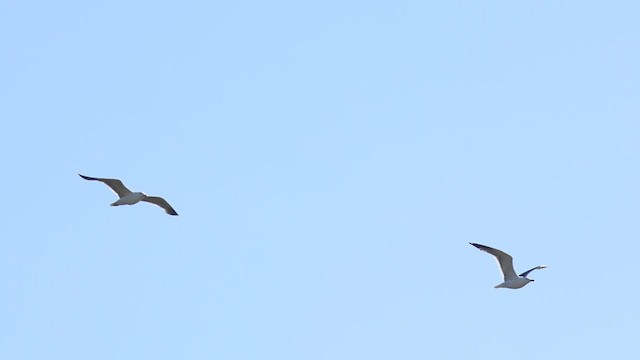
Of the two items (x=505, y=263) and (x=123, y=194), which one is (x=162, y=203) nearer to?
(x=123, y=194)

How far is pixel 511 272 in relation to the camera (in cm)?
9006

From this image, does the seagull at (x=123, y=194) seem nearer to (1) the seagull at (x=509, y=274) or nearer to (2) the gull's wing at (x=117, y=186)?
(2) the gull's wing at (x=117, y=186)

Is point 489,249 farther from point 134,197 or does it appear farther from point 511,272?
point 134,197

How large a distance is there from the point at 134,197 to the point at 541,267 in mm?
19335

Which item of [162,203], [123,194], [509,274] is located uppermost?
[162,203]

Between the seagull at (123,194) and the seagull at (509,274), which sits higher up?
the seagull at (123,194)

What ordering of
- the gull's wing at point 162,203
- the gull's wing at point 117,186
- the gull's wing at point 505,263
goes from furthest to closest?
the gull's wing at point 162,203 → the gull's wing at point 117,186 → the gull's wing at point 505,263

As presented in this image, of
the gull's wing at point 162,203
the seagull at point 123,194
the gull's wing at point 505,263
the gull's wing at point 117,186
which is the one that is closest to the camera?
the gull's wing at point 505,263

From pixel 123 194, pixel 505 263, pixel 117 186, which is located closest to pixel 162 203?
pixel 123 194

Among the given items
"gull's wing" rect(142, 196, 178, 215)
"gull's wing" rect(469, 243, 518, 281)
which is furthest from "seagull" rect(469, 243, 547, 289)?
"gull's wing" rect(142, 196, 178, 215)

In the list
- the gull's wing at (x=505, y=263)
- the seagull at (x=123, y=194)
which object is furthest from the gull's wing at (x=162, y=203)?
the gull's wing at (x=505, y=263)

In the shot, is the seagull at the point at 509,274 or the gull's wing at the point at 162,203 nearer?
the seagull at the point at 509,274

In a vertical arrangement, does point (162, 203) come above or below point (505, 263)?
above

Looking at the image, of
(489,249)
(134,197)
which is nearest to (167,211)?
(134,197)
